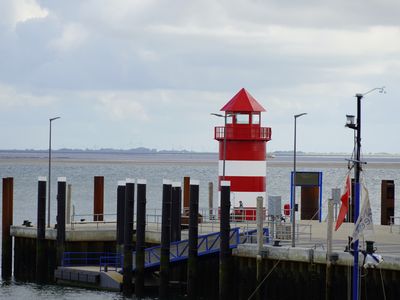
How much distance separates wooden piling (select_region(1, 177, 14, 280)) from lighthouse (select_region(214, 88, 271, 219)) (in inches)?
359

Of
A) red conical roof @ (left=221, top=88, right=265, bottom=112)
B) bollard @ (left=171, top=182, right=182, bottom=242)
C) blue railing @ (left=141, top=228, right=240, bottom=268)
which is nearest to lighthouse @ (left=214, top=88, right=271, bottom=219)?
red conical roof @ (left=221, top=88, right=265, bottom=112)

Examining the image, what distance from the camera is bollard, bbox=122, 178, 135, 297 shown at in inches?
1816

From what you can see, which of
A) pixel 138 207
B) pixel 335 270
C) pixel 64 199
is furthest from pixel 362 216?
pixel 64 199

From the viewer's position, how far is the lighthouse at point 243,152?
51938mm

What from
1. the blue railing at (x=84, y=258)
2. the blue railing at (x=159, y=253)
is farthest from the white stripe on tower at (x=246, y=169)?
the blue railing at (x=84, y=258)

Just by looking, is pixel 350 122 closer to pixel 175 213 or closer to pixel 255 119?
pixel 175 213

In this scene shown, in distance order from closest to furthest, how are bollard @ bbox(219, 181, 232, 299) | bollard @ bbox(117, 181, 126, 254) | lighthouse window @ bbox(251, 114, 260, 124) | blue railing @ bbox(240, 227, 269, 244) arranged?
bollard @ bbox(219, 181, 232, 299) → blue railing @ bbox(240, 227, 269, 244) → bollard @ bbox(117, 181, 126, 254) → lighthouse window @ bbox(251, 114, 260, 124)

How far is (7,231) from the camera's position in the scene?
2063 inches

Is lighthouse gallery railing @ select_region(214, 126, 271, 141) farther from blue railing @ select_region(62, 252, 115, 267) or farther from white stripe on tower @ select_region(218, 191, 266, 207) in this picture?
blue railing @ select_region(62, 252, 115, 267)

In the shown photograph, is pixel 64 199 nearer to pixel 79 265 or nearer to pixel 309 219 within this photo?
pixel 79 265

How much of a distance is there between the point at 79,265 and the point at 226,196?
9438 mm

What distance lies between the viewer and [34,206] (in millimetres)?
105500

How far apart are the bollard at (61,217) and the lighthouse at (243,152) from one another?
666cm

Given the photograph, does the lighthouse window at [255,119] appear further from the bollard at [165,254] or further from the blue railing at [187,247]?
the bollard at [165,254]
